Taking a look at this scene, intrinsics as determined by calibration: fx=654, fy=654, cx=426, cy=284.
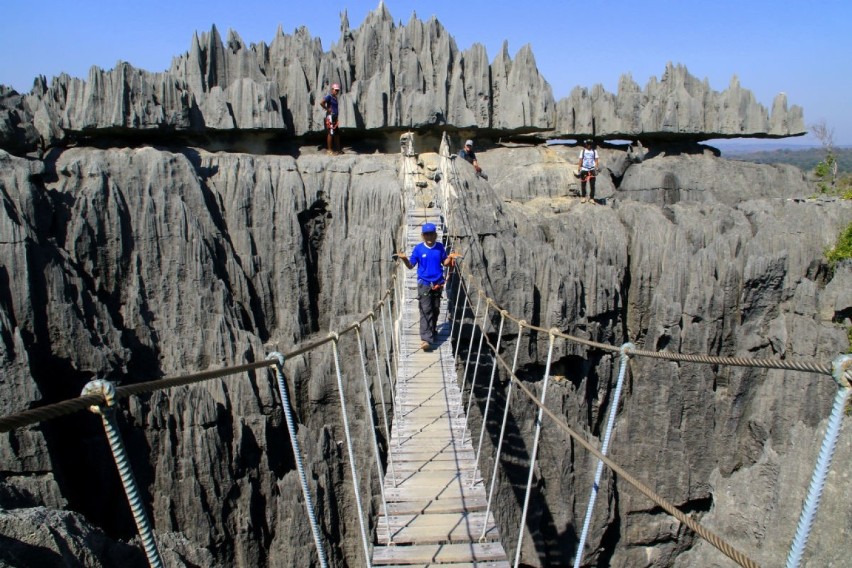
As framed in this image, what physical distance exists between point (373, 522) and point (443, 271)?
214 inches

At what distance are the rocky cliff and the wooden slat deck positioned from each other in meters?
4.03

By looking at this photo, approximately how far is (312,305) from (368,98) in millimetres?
4890

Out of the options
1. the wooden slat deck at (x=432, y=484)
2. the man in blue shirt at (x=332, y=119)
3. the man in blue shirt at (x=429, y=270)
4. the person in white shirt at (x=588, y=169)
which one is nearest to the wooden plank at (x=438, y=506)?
the wooden slat deck at (x=432, y=484)

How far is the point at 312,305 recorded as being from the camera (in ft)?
39.4

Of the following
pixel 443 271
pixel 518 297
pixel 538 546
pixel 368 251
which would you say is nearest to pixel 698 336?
pixel 518 297

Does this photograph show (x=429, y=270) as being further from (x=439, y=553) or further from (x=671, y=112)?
(x=671, y=112)

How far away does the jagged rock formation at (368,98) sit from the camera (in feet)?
39.4

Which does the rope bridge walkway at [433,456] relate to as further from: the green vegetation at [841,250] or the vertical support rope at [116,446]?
the green vegetation at [841,250]

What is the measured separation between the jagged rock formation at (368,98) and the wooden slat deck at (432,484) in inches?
345

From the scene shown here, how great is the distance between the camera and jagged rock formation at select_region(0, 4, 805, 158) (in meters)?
12.0

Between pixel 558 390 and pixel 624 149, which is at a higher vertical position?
pixel 624 149

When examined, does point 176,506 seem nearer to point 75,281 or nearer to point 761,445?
point 75,281

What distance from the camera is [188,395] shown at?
32.9ft

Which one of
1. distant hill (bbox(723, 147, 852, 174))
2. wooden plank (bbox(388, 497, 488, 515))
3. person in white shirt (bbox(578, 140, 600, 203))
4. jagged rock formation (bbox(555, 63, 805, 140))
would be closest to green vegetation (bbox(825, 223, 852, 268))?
person in white shirt (bbox(578, 140, 600, 203))
